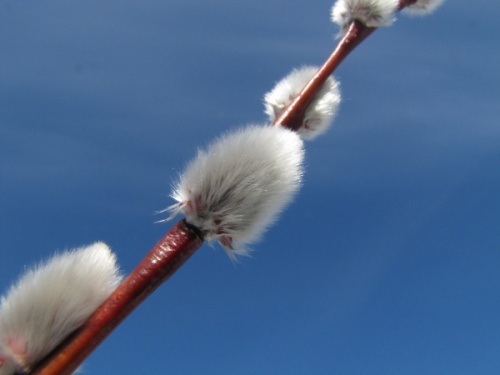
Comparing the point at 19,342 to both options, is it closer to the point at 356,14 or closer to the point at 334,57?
the point at 334,57

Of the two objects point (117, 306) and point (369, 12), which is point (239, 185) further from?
point (369, 12)

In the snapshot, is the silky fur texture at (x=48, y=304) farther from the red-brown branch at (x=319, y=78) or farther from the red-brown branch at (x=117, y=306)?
the red-brown branch at (x=319, y=78)

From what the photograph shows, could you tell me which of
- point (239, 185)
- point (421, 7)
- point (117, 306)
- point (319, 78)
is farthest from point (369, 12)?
point (117, 306)

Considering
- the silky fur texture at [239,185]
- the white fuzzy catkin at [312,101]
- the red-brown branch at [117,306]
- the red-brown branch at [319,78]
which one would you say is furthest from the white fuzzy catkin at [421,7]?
the red-brown branch at [117,306]

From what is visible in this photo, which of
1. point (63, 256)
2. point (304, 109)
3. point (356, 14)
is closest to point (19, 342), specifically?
point (63, 256)

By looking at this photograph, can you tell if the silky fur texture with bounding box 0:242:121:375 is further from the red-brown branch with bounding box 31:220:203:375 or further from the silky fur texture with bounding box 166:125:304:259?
the silky fur texture with bounding box 166:125:304:259

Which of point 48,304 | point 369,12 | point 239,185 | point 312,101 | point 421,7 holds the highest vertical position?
point 421,7
